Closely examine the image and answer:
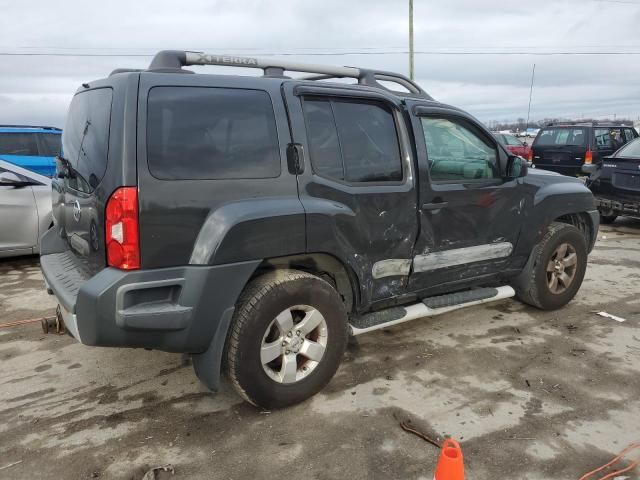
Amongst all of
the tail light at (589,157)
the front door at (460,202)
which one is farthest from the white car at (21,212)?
the tail light at (589,157)

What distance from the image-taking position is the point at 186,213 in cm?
262

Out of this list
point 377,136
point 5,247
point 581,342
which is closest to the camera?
point 377,136

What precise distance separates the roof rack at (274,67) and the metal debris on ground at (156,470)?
2.09 metres

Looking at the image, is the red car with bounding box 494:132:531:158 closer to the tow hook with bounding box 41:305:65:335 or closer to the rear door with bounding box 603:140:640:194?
the rear door with bounding box 603:140:640:194

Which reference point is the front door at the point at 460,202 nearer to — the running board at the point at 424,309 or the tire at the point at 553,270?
the running board at the point at 424,309

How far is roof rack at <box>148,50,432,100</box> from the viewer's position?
9.68 ft

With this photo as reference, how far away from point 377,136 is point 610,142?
450 inches

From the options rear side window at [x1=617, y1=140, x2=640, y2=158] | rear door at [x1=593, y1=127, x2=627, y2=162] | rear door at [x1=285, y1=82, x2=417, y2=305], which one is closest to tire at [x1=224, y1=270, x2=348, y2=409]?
rear door at [x1=285, y1=82, x2=417, y2=305]

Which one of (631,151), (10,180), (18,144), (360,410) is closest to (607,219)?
(631,151)

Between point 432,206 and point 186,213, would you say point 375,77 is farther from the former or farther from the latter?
point 186,213

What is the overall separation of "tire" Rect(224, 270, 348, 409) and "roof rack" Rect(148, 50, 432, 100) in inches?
52.4

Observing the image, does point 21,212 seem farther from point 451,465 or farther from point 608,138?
point 608,138

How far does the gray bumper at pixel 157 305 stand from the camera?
99.6 inches

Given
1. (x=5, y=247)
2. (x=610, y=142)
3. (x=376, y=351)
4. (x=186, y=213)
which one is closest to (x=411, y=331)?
(x=376, y=351)
